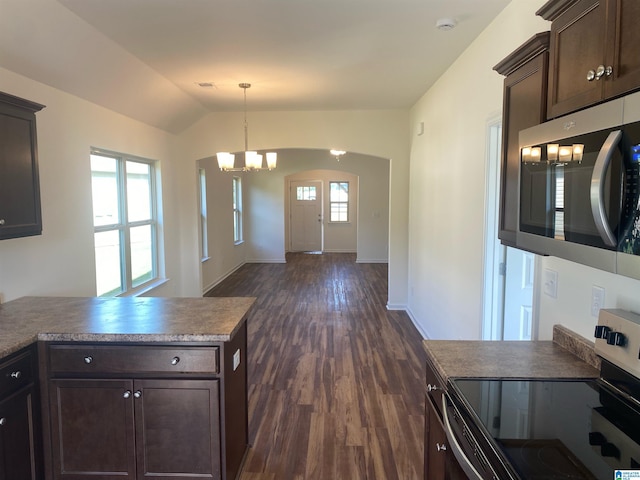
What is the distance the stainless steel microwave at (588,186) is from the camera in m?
1.06

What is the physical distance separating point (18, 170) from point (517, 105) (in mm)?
2570

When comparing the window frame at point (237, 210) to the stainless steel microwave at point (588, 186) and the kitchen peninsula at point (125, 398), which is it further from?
the stainless steel microwave at point (588, 186)

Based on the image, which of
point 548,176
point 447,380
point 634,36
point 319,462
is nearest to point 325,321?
point 319,462

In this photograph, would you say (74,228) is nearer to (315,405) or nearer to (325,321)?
(315,405)

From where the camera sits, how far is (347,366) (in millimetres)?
4023

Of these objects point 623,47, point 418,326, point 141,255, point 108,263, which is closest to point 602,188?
point 623,47

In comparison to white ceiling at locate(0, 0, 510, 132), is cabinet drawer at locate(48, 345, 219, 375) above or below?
below

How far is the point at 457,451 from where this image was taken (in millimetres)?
1402

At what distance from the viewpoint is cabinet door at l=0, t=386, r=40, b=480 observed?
75.4 inches

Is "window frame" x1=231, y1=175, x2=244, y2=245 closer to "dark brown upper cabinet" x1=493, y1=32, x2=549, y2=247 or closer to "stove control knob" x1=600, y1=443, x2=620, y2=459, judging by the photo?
"dark brown upper cabinet" x1=493, y1=32, x2=549, y2=247

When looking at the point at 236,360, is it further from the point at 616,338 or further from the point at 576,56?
the point at 576,56

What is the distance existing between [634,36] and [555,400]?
3.73ft

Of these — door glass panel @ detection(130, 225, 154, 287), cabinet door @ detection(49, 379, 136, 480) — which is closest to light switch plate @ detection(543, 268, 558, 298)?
cabinet door @ detection(49, 379, 136, 480)

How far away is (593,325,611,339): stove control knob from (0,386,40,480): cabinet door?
247 centimetres
